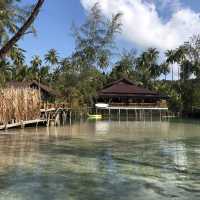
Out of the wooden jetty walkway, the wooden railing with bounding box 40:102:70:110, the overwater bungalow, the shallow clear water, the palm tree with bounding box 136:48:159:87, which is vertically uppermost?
the palm tree with bounding box 136:48:159:87

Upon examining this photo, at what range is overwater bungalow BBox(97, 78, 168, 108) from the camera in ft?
197

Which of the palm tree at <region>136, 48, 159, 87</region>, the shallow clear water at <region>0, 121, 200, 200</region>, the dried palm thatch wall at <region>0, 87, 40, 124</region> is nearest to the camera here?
A: the shallow clear water at <region>0, 121, 200, 200</region>

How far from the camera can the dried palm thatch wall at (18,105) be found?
28.6 metres

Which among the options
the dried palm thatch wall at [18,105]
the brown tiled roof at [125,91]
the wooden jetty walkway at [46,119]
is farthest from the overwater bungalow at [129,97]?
the dried palm thatch wall at [18,105]

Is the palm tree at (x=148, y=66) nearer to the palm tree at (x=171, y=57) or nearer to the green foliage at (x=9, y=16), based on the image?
the palm tree at (x=171, y=57)

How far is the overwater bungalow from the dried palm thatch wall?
82.5 ft

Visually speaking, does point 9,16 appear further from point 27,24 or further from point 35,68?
point 35,68

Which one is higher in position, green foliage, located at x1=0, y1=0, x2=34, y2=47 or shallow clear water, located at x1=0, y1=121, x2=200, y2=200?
green foliage, located at x1=0, y1=0, x2=34, y2=47

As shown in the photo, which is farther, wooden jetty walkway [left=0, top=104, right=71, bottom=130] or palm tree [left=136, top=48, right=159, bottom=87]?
palm tree [left=136, top=48, right=159, bottom=87]

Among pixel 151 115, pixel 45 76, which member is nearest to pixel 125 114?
pixel 151 115

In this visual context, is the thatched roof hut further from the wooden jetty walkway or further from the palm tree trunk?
the palm tree trunk

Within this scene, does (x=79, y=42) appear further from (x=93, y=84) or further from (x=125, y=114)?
(x=125, y=114)

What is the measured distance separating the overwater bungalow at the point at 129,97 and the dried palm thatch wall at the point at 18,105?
2514cm

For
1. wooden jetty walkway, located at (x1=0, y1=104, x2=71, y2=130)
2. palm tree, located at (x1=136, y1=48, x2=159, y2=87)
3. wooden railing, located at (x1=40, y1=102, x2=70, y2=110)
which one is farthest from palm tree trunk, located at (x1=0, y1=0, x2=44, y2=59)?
palm tree, located at (x1=136, y1=48, x2=159, y2=87)
